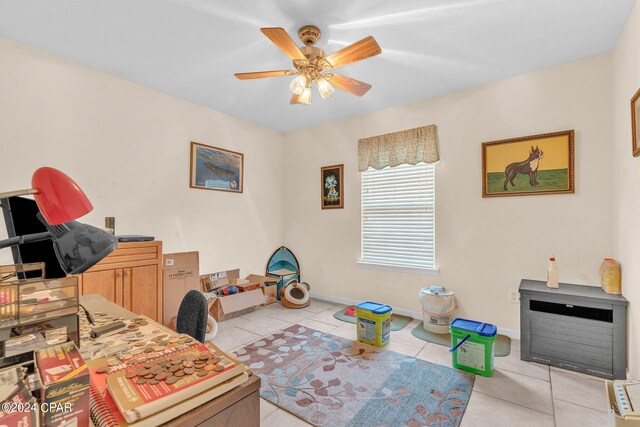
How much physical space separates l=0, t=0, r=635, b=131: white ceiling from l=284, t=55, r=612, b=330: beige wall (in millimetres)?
246

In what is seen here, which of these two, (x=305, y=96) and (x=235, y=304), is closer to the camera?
(x=305, y=96)

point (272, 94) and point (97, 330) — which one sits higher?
point (272, 94)

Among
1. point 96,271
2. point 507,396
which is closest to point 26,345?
point 96,271

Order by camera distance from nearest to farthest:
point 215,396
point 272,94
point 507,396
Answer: point 215,396 → point 507,396 → point 272,94

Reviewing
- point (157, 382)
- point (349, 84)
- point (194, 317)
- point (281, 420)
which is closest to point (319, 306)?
point (281, 420)

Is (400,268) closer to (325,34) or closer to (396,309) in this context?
(396,309)

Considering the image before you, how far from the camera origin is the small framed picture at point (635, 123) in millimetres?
1900

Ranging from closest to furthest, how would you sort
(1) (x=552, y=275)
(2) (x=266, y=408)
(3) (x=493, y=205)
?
(2) (x=266, y=408) < (1) (x=552, y=275) < (3) (x=493, y=205)

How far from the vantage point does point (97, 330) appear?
1.25 m

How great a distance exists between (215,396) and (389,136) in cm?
357

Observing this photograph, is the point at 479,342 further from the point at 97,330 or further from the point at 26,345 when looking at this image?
the point at 26,345

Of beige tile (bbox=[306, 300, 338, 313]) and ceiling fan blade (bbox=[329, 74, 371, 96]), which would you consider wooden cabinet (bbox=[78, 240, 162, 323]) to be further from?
ceiling fan blade (bbox=[329, 74, 371, 96])

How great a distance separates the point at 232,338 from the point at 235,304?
0.64 metres

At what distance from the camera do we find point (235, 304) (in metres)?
3.63
